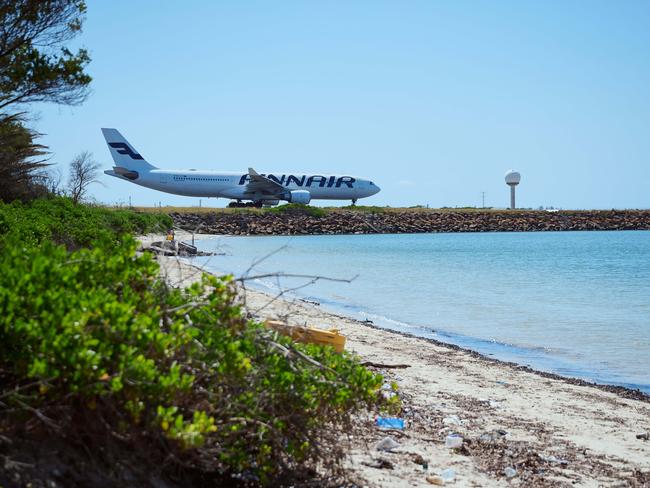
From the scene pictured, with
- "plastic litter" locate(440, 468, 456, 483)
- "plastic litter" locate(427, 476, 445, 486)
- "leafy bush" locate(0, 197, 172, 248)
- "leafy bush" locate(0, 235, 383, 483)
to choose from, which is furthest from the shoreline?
"leafy bush" locate(0, 235, 383, 483)

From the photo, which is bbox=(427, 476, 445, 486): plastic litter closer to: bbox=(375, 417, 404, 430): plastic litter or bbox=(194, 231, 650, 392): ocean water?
bbox=(375, 417, 404, 430): plastic litter

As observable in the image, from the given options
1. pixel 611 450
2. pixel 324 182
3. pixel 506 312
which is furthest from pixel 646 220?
pixel 611 450

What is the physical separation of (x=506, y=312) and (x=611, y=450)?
9.67 m

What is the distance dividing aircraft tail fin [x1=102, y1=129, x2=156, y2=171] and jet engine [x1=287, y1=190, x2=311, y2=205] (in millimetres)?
10451

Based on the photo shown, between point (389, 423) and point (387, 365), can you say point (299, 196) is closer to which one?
point (387, 365)

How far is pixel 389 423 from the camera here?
17.0 ft

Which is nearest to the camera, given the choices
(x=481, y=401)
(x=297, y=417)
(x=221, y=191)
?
(x=297, y=417)

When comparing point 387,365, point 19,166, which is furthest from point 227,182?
point 387,365

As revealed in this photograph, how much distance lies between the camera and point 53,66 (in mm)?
13812

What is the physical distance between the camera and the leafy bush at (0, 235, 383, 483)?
8.82 feet

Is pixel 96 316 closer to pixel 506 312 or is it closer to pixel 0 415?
pixel 0 415

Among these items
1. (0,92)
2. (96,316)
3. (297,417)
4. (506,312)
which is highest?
(0,92)

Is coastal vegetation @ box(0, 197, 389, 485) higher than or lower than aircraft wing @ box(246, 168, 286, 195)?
lower

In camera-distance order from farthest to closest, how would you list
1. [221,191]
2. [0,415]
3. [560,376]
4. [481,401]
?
1. [221,191]
2. [560,376]
3. [481,401]
4. [0,415]
